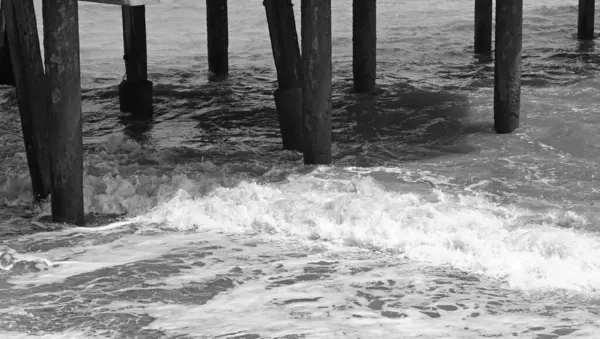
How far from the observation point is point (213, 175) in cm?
917

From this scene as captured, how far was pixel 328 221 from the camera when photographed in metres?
7.69

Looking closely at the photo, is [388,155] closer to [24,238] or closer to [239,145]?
[239,145]

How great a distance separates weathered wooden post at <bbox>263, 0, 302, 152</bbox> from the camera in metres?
A: 8.97

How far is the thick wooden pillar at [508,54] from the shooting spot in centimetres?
955

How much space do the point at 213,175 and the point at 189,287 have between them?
2.88 meters

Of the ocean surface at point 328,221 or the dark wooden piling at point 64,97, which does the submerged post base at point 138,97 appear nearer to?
the ocean surface at point 328,221

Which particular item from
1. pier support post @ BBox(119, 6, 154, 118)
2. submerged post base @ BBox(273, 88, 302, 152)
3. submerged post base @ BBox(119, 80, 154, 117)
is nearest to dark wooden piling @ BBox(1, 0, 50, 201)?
submerged post base @ BBox(273, 88, 302, 152)

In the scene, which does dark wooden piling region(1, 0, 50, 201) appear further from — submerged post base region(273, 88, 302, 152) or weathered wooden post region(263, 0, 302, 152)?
submerged post base region(273, 88, 302, 152)

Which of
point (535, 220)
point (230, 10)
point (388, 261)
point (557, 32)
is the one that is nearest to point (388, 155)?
point (535, 220)

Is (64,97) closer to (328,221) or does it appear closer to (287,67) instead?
(328,221)

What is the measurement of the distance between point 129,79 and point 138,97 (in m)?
0.23

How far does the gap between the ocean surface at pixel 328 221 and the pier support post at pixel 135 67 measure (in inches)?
8.5

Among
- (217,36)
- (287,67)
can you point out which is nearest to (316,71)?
(287,67)

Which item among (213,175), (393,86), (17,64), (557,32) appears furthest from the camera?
(557,32)
